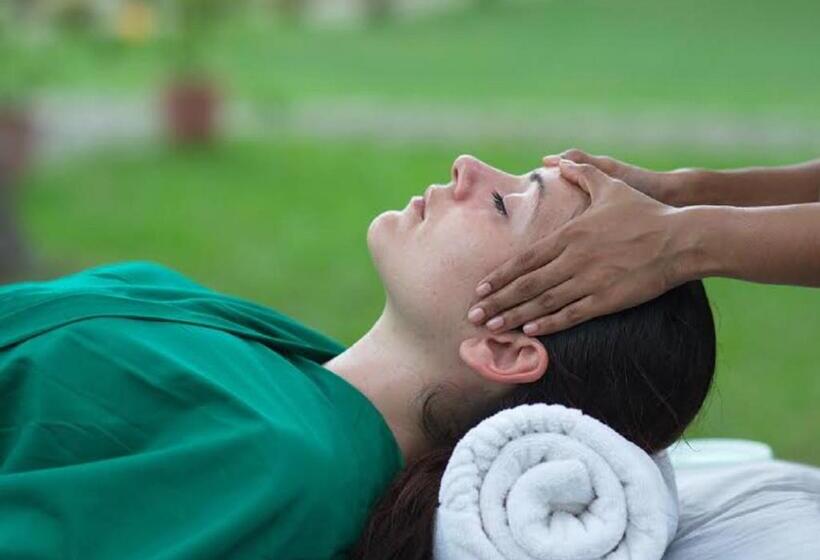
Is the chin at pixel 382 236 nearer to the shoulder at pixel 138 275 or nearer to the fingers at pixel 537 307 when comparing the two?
the fingers at pixel 537 307

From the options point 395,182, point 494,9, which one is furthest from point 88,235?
point 494,9

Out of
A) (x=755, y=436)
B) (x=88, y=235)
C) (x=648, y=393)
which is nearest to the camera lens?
(x=648, y=393)

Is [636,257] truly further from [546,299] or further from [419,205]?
[419,205]

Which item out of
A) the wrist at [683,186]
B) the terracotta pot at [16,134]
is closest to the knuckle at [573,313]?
the wrist at [683,186]

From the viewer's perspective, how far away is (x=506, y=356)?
231 cm

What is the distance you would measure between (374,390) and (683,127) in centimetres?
725

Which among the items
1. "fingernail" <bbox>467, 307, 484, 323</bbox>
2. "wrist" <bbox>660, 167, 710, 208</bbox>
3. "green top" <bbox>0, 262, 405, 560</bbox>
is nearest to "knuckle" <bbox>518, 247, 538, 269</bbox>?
"fingernail" <bbox>467, 307, 484, 323</bbox>

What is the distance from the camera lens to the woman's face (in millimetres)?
2330

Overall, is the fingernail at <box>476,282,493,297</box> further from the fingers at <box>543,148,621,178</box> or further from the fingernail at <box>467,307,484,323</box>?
the fingers at <box>543,148,621,178</box>

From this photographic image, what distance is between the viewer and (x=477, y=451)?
2121mm

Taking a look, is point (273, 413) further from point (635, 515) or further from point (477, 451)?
point (635, 515)

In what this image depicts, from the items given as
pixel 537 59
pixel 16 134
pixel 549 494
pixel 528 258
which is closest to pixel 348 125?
pixel 16 134

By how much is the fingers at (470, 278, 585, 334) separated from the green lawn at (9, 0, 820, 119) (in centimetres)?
782

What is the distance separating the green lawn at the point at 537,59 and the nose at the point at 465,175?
763 cm
